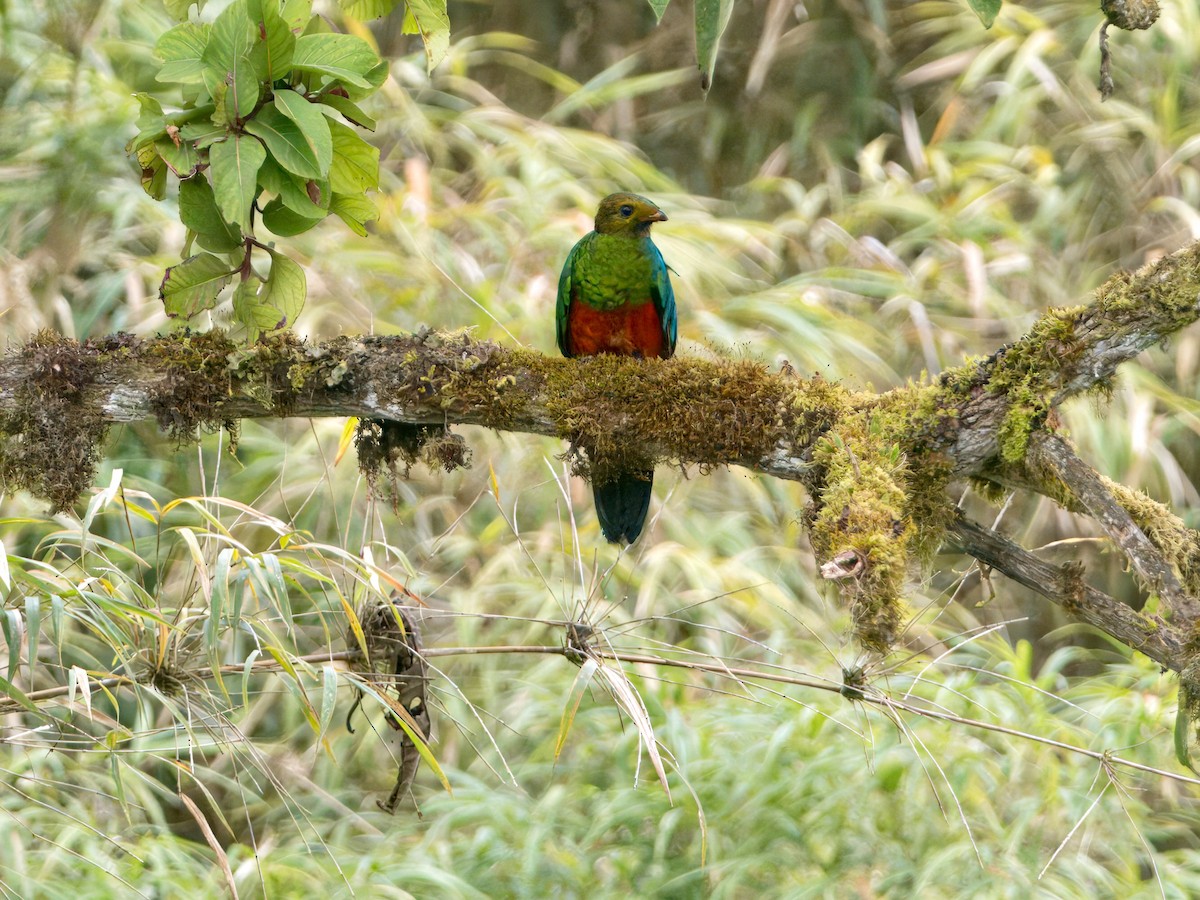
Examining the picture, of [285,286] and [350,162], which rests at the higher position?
[350,162]

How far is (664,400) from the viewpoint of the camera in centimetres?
212

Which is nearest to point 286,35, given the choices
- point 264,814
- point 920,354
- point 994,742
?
point 994,742

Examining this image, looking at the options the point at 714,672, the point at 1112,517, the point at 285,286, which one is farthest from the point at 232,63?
the point at 1112,517

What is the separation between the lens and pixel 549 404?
83.7 inches

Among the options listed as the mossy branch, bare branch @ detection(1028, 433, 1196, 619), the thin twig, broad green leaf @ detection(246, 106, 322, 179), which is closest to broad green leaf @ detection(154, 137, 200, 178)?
broad green leaf @ detection(246, 106, 322, 179)

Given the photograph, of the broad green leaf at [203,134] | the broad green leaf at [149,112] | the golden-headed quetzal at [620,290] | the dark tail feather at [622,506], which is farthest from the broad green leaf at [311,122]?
the golden-headed quetzal at [620,290]

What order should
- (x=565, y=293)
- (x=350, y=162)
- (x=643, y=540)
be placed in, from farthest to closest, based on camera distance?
1. (x=643, y=540)
2. (x=565, y=293)
3. (x=350, y=162)

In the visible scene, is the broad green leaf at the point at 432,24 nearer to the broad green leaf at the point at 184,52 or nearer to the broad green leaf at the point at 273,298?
the broad green leaf at the point at 184,52

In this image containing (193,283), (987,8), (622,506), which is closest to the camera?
(987,8)

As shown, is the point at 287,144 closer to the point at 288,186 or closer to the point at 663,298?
the point at 288,186

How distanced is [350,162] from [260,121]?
17 centimetres

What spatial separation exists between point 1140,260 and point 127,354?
12.6 ft

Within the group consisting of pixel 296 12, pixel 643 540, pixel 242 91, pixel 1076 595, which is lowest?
pixel 643 540

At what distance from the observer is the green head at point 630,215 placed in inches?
127
